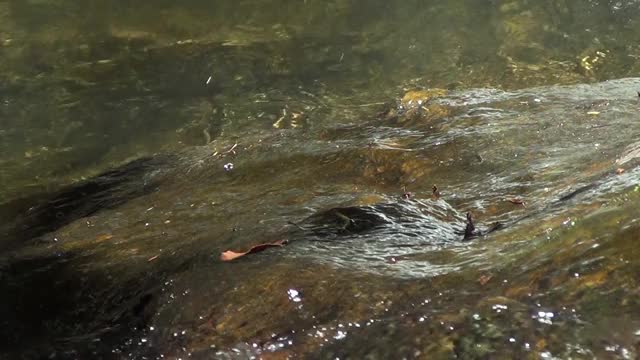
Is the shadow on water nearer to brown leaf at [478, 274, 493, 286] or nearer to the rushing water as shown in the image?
the rushing water

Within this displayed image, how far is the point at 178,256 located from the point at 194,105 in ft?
15.7

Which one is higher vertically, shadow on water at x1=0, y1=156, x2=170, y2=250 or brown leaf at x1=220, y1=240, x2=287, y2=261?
brown leaf at x1=220, y1=240, x2=287, y2=261

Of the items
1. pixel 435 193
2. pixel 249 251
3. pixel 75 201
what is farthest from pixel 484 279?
pixel 75 201

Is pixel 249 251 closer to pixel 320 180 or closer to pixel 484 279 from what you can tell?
pixel 484 279

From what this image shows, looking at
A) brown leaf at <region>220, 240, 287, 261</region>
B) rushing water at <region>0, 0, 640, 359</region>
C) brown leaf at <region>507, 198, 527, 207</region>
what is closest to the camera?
rushing water at <region>0, 0, 640, 359</region>

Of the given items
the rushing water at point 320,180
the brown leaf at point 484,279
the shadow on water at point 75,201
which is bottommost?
the shadow on water at point 75,201

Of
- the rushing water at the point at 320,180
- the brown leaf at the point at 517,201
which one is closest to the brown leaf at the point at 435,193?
the rushing water at the point at 320,180

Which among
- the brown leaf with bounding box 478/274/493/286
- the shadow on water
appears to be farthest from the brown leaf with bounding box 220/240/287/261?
the shadow on water

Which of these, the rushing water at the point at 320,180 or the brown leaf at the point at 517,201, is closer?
the rushing water at the point at 320,180

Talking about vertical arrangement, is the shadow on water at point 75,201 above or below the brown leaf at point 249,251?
below

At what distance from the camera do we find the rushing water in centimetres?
225

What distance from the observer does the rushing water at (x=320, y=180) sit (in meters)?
2.25

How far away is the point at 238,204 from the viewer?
13.6ft

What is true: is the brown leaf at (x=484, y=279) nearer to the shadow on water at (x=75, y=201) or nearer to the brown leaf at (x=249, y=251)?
the brown leaf at (x=249, y=251)
